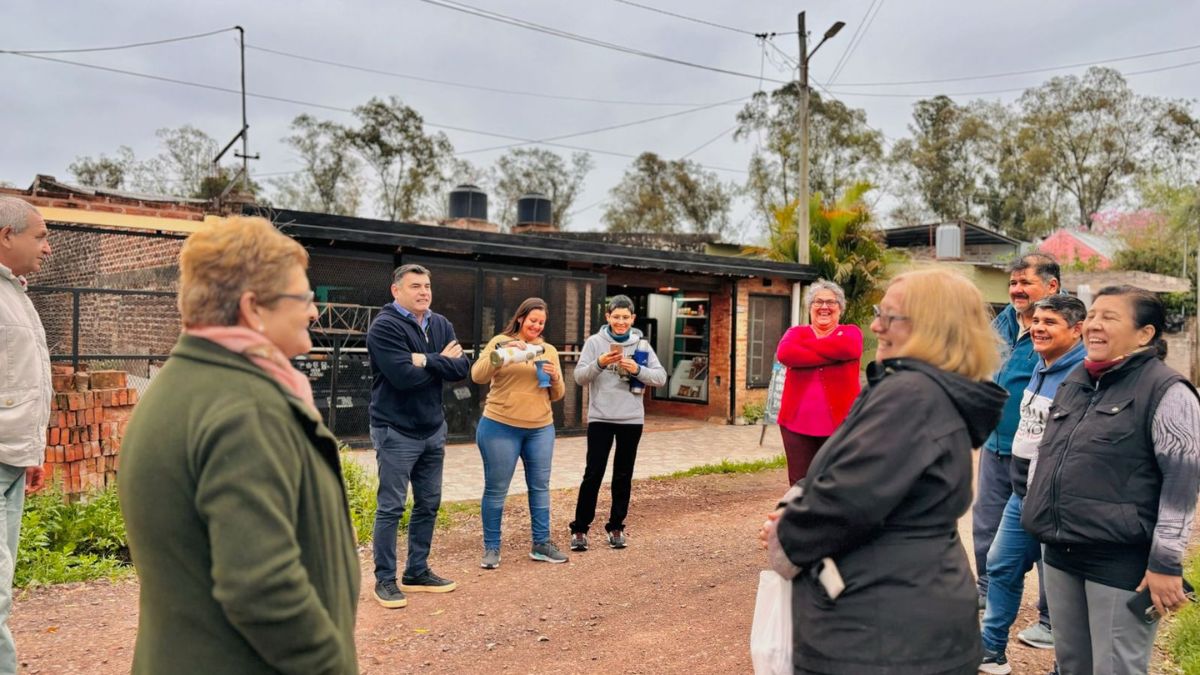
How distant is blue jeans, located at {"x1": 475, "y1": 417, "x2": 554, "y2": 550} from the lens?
5.42m

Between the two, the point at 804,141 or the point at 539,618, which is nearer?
the point at 539,618

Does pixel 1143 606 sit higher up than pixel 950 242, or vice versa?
pixel 950 242

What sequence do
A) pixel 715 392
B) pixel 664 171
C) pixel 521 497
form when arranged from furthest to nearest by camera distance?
1. pixel 664 171
2. pixel 715 392
3. pixel 521 497

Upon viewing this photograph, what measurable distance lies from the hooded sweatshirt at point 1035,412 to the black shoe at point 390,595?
3371 millimetres

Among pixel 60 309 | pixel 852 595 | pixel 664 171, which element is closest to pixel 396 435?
pixel 852 595

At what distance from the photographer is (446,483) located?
828 centimetres

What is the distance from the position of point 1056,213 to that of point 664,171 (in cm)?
2189

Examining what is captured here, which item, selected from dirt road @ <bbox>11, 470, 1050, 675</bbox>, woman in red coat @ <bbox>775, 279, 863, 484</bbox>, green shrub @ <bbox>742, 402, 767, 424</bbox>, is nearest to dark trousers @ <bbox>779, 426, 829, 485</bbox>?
woman in red coat @ <bbox>775, 279, 863, 484</bbox>

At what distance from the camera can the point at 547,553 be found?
18.6 feet

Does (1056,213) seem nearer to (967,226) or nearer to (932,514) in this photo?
(967,226)

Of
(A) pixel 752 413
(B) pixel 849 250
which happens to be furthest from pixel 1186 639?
(B) pixel 849 250

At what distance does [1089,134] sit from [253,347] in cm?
5113

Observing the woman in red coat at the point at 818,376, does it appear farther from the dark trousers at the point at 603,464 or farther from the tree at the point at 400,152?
the tree at the point at 400,152

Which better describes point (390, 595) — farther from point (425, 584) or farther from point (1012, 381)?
point (1012, 381)
